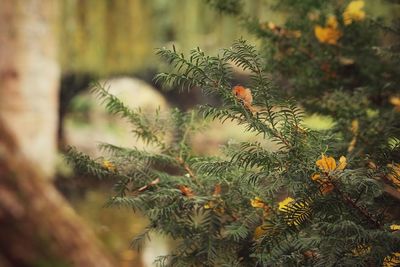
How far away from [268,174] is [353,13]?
90cm

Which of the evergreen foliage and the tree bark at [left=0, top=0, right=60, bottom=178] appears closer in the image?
the evergreen foliage

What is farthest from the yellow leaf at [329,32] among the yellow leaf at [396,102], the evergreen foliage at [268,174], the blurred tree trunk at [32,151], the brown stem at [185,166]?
the blurred tree trunk at [32,151]

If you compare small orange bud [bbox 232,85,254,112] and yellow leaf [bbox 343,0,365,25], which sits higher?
yellow leaf [bbox 343,0,365,25]

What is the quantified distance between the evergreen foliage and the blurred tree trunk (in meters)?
0.16

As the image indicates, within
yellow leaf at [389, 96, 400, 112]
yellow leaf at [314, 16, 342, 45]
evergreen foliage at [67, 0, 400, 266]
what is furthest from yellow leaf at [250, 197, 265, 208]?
yellow leaf at [314, 16, 342, 45]

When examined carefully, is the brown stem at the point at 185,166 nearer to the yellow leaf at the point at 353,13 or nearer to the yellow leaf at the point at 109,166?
the yellow leaf at the point at 109,166

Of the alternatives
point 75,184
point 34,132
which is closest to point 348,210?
point 34,132

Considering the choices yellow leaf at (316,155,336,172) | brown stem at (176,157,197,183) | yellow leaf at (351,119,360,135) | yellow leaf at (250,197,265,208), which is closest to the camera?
yellow leaf at (316,155,336,172)

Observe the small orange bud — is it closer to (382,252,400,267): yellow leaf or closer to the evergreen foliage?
the evergreen foliage

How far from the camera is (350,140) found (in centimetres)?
141

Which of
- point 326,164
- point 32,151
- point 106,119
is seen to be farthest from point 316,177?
point 106,119

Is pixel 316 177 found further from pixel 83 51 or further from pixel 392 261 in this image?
pixel 83 51

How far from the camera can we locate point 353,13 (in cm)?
162

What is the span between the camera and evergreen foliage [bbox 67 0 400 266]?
890 millimetres
